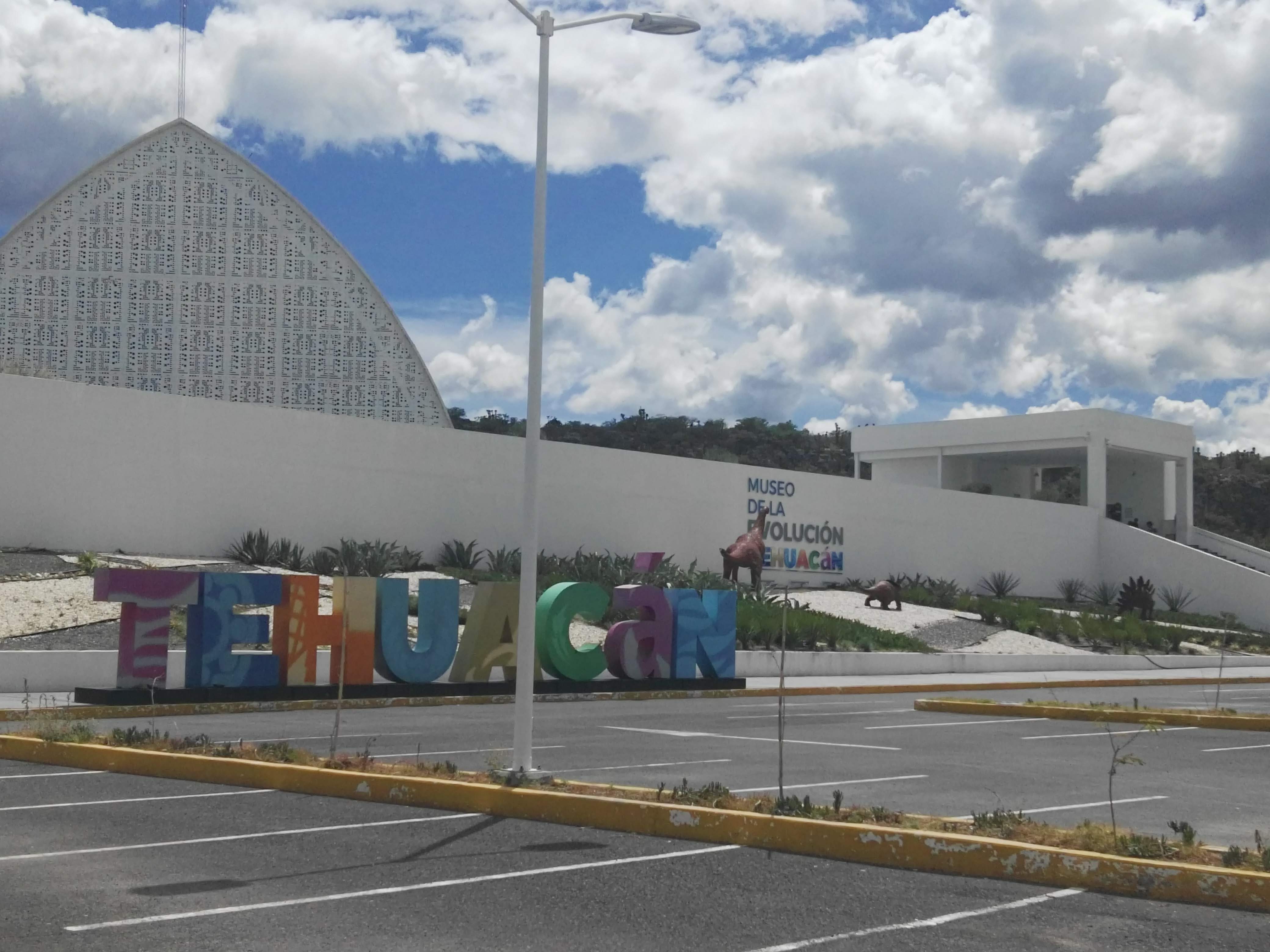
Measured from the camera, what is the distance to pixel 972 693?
2652 cm

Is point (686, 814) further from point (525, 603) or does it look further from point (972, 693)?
point (972, 693)

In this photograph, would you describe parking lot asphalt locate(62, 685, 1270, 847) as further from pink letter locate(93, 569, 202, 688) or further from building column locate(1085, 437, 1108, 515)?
building column locate(1085, 437, 1108, 515)

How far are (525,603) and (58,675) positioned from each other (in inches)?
468

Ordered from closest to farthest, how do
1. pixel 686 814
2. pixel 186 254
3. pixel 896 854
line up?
pixel 896 854, pixel 686 814, pixel 186 254

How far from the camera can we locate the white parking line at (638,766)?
11992 millimetres

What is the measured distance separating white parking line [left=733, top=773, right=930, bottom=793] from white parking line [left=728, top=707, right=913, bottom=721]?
641cm

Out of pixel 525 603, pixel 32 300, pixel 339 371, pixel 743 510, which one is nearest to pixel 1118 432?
pixel 743 510

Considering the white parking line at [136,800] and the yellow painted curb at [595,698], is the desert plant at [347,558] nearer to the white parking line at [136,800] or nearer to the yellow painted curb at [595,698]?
the yellow painted curb at [595,698]

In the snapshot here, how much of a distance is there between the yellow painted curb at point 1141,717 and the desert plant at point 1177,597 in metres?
33.0

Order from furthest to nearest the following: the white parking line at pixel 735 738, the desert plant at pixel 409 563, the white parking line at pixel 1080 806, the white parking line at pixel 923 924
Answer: the desert plant at pixel 409 563
the white parking line at pixel 735 738
the white parking line at pixel 1080 806
the white parking line at pixel 923 924

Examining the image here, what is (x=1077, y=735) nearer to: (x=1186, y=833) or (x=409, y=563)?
(x=1186, y=833)

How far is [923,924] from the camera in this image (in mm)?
6441

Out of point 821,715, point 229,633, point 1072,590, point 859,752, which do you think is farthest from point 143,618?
point 1072,590

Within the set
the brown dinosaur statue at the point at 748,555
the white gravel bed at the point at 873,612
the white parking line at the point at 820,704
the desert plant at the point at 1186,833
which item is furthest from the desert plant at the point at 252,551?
the desert plant at the point at 1186,833
